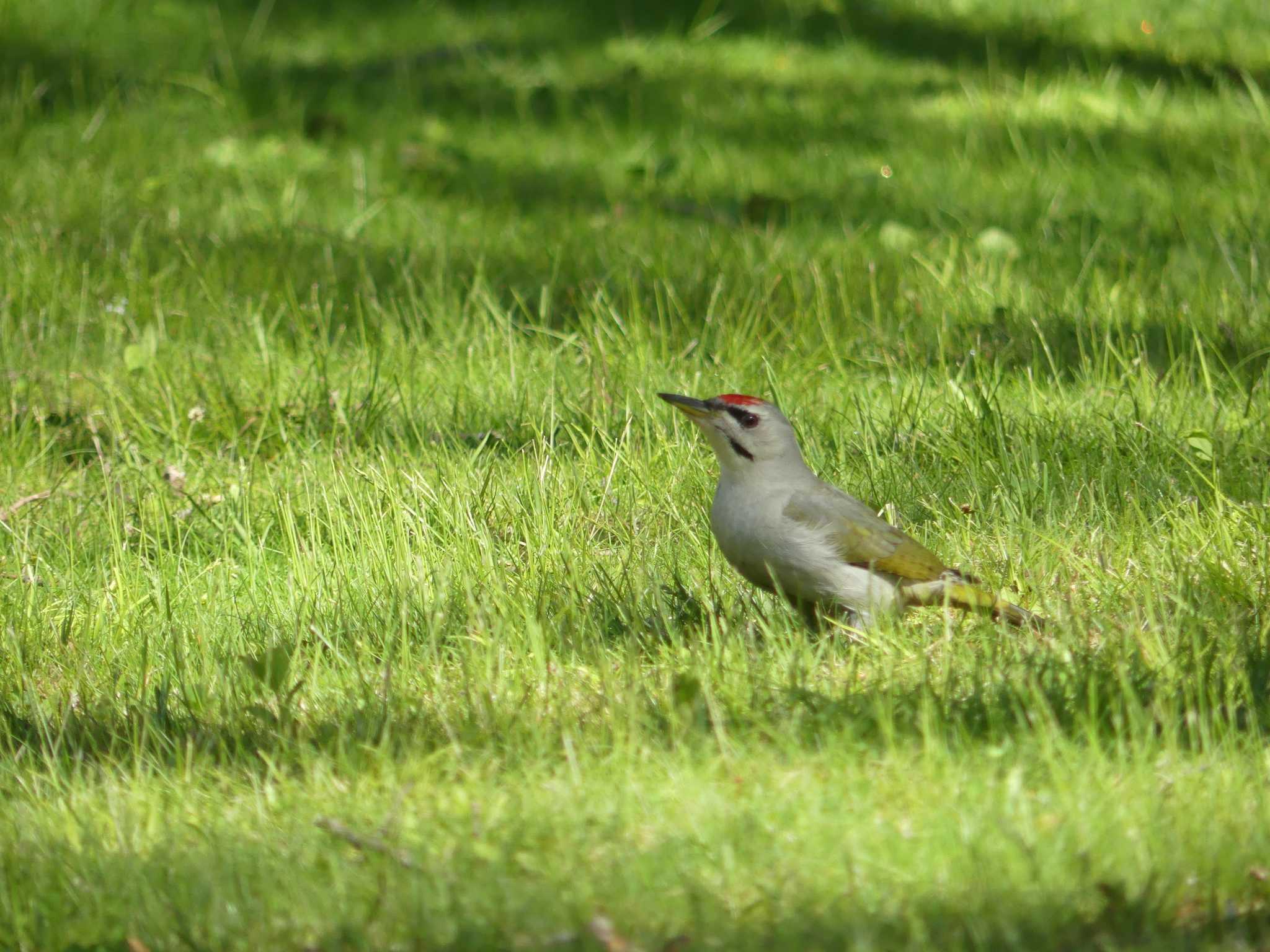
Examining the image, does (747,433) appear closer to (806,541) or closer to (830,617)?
(806,541)

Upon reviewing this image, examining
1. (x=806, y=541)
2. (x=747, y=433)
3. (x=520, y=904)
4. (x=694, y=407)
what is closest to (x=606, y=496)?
(x=694, y=407)

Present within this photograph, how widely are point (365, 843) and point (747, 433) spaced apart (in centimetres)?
159

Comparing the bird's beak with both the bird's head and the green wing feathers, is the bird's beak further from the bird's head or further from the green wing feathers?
the green wing feathers

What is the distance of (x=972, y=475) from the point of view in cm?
425

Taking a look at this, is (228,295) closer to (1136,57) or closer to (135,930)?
(135,930)

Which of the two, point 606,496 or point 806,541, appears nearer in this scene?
point 806,541

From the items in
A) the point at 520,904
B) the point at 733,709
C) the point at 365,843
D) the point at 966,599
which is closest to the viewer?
the point at 520,904

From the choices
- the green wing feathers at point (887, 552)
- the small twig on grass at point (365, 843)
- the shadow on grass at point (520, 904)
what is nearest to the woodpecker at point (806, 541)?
the green wing feathers at point (887, 552)

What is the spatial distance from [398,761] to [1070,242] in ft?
14.6

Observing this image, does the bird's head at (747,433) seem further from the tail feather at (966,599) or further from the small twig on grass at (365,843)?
the small twig on grass at (365,843)

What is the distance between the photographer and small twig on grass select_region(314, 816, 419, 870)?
2.56 metres

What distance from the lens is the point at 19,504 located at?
450cm

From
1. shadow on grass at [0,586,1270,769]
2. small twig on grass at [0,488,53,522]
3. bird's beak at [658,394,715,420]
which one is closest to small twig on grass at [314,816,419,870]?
shadow on grass at [0,586,1270,769]

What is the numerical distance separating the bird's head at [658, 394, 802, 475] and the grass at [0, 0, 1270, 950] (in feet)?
1.17
